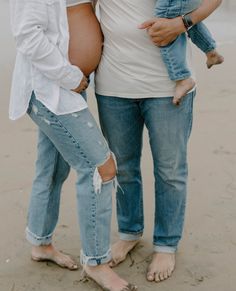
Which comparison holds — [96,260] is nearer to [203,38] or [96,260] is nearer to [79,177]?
[79,177]

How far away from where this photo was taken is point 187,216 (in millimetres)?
3393

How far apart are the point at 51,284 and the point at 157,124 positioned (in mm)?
919

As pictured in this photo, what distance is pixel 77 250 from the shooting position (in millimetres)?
3072

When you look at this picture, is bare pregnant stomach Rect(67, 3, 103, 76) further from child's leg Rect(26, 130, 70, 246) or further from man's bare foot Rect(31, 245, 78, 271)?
man's bare foot Rect(31, 245, 78, 271)

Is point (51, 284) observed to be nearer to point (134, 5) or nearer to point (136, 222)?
point (136, 222)

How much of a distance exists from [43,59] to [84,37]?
0.24 metres

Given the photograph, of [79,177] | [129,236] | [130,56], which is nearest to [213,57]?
[130,56]

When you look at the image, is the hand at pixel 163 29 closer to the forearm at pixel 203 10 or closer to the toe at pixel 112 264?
the forearm at pixel 203 10

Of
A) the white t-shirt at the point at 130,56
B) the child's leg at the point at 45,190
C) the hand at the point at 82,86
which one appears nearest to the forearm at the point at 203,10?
the white t-shirt at the point at 130,56

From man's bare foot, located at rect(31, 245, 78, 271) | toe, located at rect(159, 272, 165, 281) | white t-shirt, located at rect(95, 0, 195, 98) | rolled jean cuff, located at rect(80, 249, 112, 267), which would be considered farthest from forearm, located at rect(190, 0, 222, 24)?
man's bare foot, located at rect(31, 245, 78, 271)

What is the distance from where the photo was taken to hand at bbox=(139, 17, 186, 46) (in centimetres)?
236

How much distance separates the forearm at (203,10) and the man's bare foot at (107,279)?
1.17 meters

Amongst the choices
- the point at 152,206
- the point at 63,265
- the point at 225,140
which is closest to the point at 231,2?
the point at 225,140

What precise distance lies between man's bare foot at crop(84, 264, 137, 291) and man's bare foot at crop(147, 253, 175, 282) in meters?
0.15
